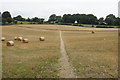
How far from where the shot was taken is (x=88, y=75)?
877 cm

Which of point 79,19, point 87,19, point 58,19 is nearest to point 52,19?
point 58,19

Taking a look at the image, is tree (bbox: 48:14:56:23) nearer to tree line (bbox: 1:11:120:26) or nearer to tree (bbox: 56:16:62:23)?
tree line (bbox: 1:11:120:26)

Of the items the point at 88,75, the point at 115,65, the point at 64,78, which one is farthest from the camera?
the point at 115,65

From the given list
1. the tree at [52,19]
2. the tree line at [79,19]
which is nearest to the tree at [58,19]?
the tree line at [79,19]

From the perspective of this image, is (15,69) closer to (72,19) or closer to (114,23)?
(114,23)

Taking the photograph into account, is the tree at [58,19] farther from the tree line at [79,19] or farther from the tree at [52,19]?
the tree at [52,19]

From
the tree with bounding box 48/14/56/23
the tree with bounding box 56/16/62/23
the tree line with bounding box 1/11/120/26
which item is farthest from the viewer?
the tree with bounding box 48/14/56/23

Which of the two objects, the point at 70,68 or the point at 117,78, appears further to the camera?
the point at 70,68

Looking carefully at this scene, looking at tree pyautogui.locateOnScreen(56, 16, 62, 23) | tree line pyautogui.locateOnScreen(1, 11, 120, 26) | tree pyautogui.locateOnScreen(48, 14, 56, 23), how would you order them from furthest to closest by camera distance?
1. tree pyautogui.locateOnScreen(48, 14, 56, 23)
2. tree pyautogui.locateOnScreen(56, 16, 62, 23)
3. tree line pyautogui.locateOnScreen(1, 11, 120, 26)

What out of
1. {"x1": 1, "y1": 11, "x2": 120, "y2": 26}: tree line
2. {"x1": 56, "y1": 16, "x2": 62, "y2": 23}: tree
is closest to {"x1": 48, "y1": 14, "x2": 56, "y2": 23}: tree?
{"x1": 1, "y1": 11, "x2": 120, "y2": 26}: tree line

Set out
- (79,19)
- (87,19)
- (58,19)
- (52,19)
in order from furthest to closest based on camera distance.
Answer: (52,19) < (58,19) < (79,19) < (87,19)

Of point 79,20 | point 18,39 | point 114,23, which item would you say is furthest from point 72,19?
point 18,39

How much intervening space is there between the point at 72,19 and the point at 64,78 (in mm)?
105625

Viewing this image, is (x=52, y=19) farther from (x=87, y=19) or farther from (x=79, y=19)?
(x=87, y=19)
